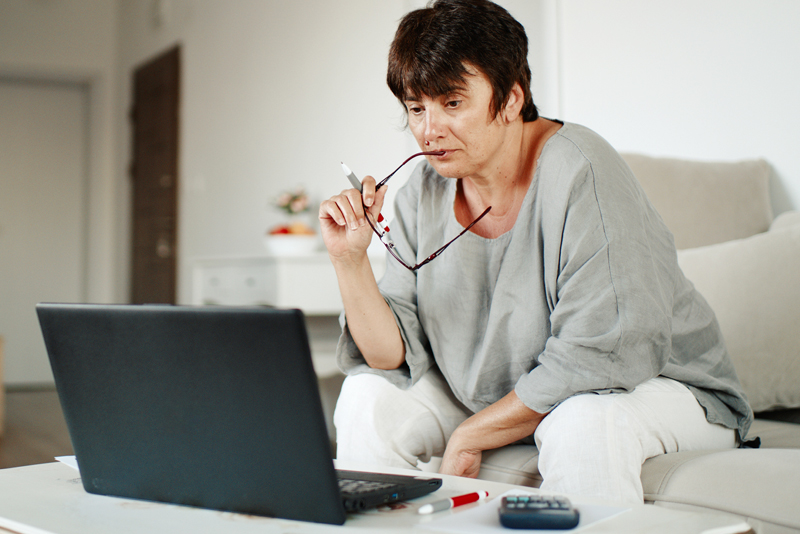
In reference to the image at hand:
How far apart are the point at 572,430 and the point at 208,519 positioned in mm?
459

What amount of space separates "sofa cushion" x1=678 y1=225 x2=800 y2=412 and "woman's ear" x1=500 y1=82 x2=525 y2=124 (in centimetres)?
56

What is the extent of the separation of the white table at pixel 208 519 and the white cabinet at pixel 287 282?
2095 millimetres

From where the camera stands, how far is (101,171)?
17.4 feet

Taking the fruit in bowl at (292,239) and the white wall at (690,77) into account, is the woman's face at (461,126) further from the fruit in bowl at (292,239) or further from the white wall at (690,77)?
the fruit in bowl at (292,239)

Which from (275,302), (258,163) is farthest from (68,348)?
(258,163)

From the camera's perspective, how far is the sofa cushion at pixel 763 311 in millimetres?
1280

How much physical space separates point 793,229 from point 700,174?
311 mm

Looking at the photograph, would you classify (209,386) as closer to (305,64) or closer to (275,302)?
(275,302)

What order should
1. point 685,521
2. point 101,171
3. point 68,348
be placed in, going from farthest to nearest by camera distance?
point 101,171 < point 68,348 < point 685,521

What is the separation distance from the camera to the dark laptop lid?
0.58m

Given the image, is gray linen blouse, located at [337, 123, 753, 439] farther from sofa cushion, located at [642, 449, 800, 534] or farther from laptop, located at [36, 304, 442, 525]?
laptop, located at [36, 304, 442, 525]

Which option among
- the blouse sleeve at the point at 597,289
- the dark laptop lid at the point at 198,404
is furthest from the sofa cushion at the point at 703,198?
the dark laptop lid at the point at 198,404

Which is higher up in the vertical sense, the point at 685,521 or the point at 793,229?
the point at 793,229

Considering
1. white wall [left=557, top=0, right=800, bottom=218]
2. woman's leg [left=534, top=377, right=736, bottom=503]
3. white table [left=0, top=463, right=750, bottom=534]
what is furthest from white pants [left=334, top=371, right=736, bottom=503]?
white wall [left=557, top=0, right=800, bottom=218]
